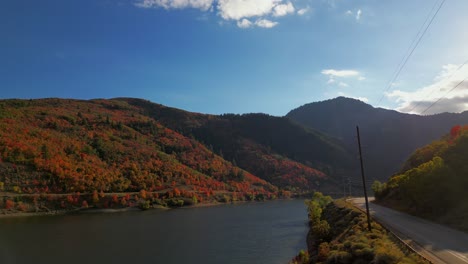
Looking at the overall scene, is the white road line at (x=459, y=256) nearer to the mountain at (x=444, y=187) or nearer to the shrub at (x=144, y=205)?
the mountain at (x=444, y=187)

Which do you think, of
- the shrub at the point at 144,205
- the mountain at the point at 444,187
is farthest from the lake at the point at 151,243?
the shrub at the point at 144,205

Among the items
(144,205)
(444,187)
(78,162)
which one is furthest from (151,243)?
(78,162)

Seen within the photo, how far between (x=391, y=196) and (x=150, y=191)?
339ft

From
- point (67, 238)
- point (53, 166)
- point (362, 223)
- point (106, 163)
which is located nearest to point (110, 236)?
point (67, 238)

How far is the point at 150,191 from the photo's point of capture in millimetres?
149125

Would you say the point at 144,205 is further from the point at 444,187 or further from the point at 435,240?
the point at 435,240

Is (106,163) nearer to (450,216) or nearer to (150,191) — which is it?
(150,191)

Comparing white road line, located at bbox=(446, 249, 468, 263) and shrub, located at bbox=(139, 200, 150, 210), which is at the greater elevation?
white road line, located at bbox=(446, 249, 468, 263)

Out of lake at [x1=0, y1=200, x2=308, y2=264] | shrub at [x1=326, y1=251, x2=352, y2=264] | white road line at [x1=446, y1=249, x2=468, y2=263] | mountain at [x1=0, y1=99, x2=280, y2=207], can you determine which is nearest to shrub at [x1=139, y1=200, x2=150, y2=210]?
mountain at [x1=0, y1=99, x2=280, y2=207]

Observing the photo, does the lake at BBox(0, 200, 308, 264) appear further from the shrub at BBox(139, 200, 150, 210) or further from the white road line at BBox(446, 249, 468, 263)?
the shrub at BBox(139, 200, 150, 210)

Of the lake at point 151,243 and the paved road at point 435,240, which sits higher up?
the paved road at point 435,240

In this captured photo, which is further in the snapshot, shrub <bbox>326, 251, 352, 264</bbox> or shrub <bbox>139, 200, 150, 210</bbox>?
shrub <bbox>139, 200, 150, 210</bbox>

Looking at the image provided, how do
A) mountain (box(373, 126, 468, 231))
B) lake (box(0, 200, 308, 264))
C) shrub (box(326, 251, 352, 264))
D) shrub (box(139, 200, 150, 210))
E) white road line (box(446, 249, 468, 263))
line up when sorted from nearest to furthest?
1. white road line (box(446, 249, 468, 263))
2. shrub (box(326, 251, 352, 264))
3. mountain (box(373, 126, 468, 231))
4. lake (box(0, 200, 308, 264))
5. shrub (box(139, 200, 150, 210))

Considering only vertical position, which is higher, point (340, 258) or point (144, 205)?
point (340, 258)
